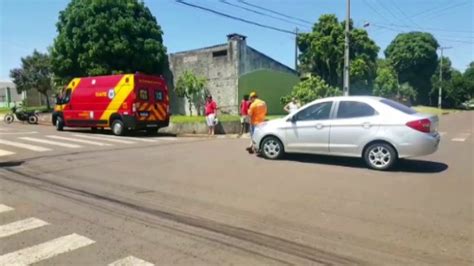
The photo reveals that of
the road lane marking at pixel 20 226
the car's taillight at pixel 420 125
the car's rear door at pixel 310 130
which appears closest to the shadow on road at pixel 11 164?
the road lane marking at pixel 20 226

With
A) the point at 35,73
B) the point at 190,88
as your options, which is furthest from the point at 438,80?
the point at 35,73

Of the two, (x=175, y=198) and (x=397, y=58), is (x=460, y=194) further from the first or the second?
(x=397, y=58)

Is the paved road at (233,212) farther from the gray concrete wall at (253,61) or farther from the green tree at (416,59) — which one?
the green tree at (416,59)

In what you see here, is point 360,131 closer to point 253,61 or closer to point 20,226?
point 20,226

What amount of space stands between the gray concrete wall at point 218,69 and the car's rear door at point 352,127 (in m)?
17.1

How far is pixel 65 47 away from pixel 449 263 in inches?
1136

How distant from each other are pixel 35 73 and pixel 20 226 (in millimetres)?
40283

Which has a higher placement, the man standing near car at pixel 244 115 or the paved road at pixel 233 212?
the man standing near car at pixel 244 115

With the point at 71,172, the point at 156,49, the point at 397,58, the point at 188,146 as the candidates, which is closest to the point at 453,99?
the point at 397,58

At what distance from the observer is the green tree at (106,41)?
27609mm

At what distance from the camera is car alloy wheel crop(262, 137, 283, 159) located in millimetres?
10609

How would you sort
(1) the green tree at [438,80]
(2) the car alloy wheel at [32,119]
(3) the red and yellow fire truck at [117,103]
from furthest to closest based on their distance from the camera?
(1) the green tree at [438,80] → (2) the car alloy wheel at [32,119] → (3) the red and yellow fire truck at [117,103]

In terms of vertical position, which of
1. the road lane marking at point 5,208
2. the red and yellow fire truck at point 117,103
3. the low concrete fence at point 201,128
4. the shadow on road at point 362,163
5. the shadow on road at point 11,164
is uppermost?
the red and yellow fire truck at point 117,103

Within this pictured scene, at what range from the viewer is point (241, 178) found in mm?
8258
